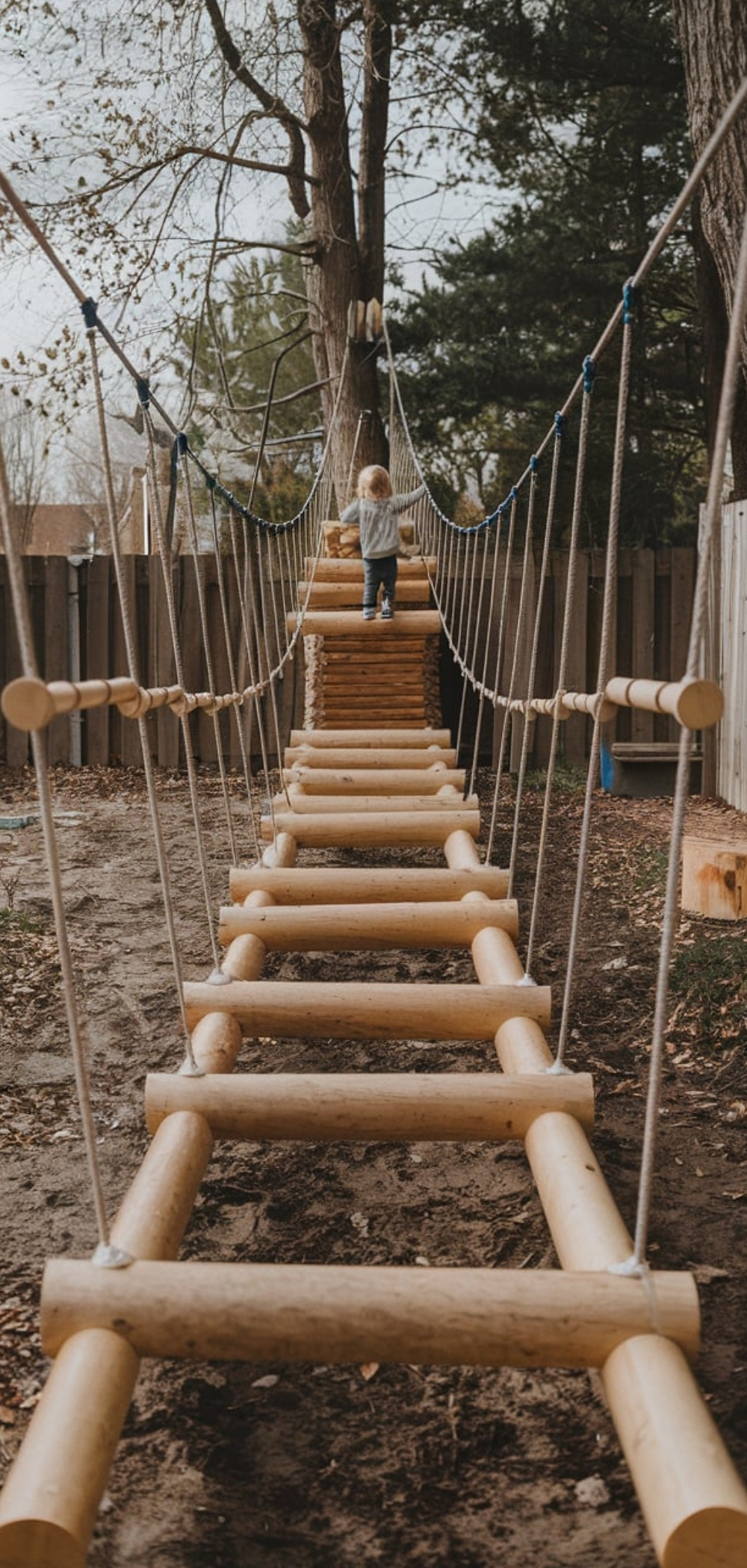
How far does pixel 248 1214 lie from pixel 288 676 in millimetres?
5288

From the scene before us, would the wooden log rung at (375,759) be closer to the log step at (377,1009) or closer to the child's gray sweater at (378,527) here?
the child's gray sweater at (378,527)

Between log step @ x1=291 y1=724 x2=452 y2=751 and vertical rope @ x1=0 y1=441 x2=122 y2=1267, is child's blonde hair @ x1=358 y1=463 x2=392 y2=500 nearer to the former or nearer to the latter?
log step @ x1=291 y1=724 x2=452 y2=751

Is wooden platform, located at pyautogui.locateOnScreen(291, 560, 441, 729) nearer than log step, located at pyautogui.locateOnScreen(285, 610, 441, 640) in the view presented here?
No

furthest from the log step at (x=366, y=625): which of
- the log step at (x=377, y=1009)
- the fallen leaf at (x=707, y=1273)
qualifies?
the fallen leaf at (x=707, y=1273)

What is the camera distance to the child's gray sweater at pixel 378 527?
608cm

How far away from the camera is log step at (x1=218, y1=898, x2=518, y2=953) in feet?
9.53

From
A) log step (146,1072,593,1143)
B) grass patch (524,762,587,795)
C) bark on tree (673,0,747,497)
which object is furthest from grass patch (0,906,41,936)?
grass patch (524,762,587,795)

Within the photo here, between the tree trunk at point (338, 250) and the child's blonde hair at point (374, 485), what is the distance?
200 cm

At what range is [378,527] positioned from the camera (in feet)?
20.0

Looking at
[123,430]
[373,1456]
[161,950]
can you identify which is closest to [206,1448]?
[373,1456]

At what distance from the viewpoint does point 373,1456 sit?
1646 millimetres

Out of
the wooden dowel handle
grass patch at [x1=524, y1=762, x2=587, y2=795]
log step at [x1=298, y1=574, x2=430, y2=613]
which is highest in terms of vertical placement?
the wooden dowel handle

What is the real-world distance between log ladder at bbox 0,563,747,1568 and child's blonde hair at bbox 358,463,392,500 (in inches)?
135

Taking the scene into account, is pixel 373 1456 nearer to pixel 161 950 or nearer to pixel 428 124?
pixel 161 950
